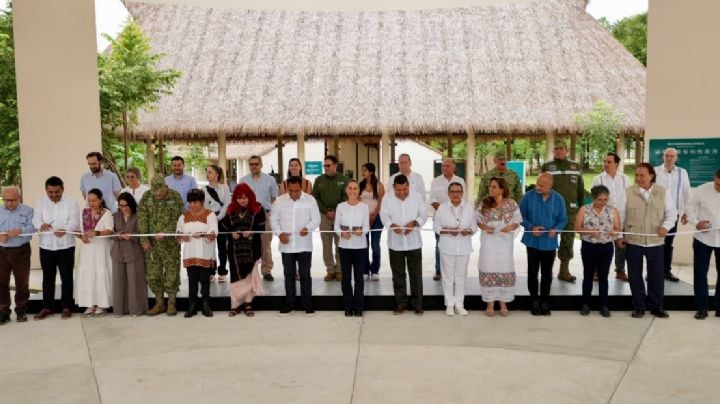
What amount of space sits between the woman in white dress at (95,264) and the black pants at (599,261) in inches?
217

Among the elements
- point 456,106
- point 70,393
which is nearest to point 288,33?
point 456,106

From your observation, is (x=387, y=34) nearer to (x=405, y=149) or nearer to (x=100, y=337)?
(x=405, y=149)

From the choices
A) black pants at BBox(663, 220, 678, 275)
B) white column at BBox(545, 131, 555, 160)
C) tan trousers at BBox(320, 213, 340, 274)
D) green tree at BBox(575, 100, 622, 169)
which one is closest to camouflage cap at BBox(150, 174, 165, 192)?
tan trousers at BBox(320, 213, 340, 274)

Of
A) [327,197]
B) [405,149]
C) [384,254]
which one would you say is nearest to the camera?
[327,197]

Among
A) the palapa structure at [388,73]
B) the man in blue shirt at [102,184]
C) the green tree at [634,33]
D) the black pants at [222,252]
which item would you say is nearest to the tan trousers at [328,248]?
the black pants at [222,252]

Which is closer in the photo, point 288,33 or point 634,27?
point 288,33

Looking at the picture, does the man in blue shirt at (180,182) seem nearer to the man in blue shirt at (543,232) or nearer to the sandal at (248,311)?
the sandal at (248,311)

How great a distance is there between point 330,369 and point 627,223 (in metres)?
3.87

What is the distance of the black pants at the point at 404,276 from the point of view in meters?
6.71

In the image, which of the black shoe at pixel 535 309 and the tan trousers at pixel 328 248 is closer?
the black shoe at pixel 535 309

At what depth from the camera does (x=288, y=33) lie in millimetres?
19094

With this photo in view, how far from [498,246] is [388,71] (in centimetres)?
1191

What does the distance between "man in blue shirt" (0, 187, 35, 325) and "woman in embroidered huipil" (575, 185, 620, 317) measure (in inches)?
251

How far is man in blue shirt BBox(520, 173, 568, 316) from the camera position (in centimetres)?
657
